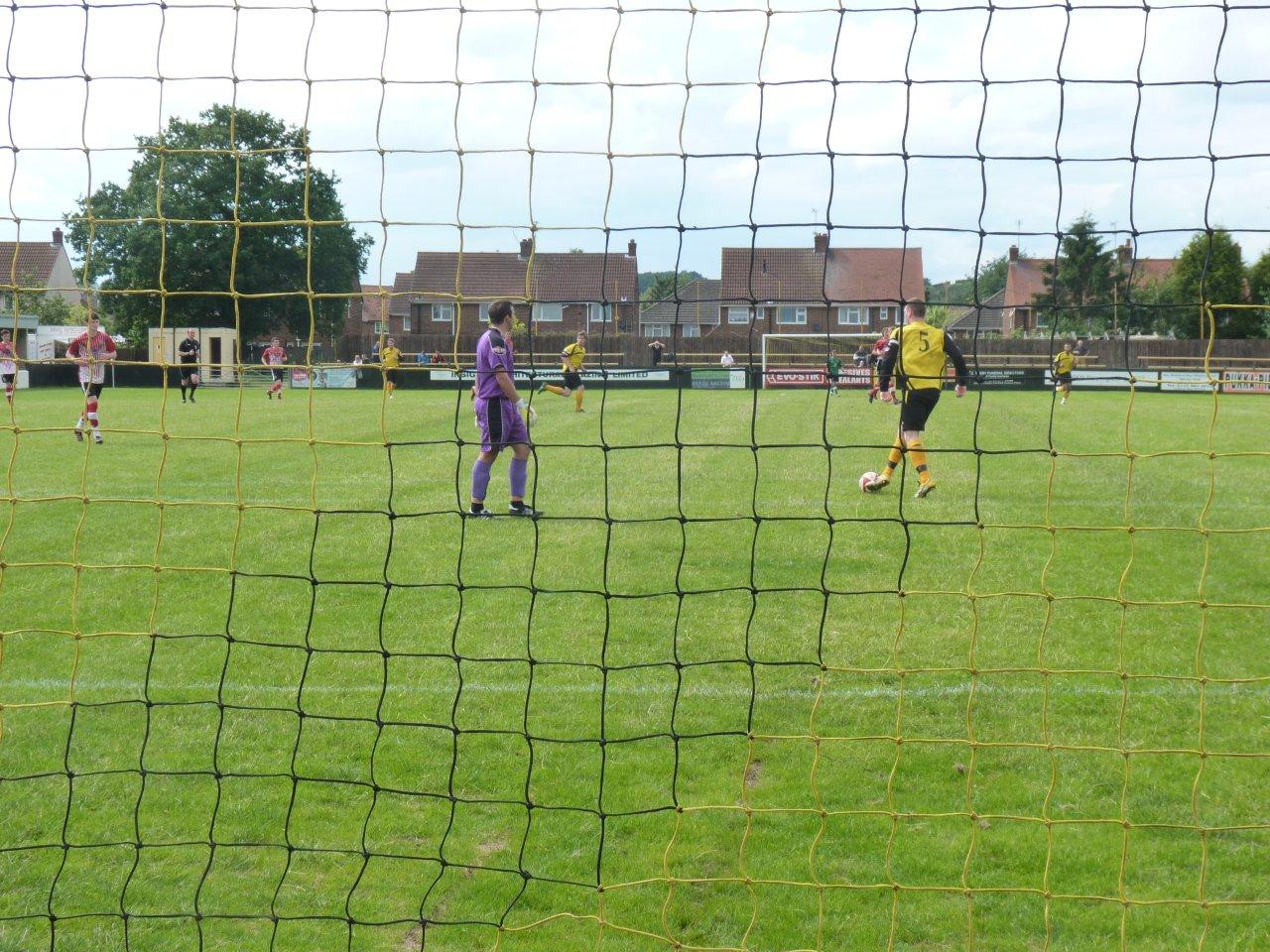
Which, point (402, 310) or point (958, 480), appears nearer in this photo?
point (958, 480)

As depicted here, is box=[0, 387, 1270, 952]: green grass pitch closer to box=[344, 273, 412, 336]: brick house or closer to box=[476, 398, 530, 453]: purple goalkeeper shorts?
box=[476, 398, 530, 453]: purple goalkeeper shorts

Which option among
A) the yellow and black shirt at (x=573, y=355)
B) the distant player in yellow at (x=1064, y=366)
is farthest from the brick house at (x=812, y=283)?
the distant player in yellow at (x=1064, y=366)

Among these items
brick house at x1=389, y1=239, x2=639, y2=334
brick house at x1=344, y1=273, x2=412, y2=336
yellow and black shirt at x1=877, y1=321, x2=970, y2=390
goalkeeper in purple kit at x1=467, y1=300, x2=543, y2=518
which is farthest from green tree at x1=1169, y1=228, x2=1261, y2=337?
brick house at x1=344, y1=273, x2=412, y2=336

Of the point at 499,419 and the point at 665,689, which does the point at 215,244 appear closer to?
the point at 499,419

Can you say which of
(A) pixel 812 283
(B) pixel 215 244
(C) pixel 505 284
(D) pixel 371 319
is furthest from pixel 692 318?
(A) pixel 812 283

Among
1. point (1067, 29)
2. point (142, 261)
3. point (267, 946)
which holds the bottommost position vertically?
point (267, 946)

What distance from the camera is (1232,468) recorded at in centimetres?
1473

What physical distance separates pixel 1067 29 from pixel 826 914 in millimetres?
2726

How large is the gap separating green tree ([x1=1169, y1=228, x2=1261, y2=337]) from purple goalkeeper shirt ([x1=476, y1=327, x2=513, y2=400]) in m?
4.17

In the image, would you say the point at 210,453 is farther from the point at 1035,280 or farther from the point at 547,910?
the point at 1035,280

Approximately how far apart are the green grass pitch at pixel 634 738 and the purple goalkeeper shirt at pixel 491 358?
117 centimetres

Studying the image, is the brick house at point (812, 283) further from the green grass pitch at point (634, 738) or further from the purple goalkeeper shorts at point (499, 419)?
the green grass pitch at point (634, 738)

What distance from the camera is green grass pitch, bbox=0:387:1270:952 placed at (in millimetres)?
3590

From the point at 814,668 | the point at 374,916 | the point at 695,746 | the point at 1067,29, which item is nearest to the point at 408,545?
the point at 814,668
